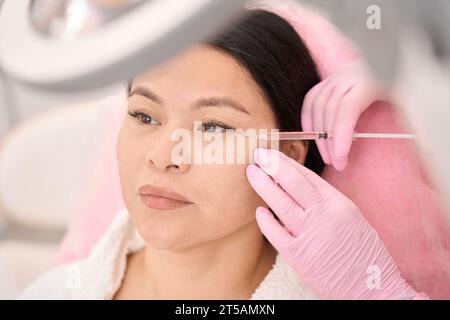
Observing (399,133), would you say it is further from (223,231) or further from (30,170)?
(30,170)

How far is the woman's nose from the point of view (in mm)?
682

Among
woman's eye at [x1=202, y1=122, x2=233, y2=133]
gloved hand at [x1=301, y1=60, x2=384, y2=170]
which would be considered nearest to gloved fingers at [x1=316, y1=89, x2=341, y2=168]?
gloved hand at [x1=301, y1=60, x2=384, y2=170]

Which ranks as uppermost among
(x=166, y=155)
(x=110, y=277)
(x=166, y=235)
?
(x=166, y=155)

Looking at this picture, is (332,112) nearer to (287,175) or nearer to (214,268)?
(287,175)

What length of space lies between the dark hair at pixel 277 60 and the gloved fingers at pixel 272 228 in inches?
3.0

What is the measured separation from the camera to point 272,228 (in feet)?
2.37

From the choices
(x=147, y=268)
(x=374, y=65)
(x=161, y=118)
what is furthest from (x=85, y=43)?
(x=147, y=268)

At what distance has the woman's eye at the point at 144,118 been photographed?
0.70 meters

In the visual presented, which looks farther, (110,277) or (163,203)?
(110,277)

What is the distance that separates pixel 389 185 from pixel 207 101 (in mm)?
250

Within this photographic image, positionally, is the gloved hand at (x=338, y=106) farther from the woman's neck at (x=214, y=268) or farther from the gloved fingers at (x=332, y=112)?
the woman's neck at (x=214, y=268)

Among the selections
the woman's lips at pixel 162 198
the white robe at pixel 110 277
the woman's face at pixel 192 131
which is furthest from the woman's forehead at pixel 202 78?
the white robe at pixel 110 277

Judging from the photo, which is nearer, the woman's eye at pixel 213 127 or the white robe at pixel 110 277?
the woman's eye at pixel 213 127

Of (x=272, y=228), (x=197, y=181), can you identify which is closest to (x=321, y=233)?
(x=272, y=228)
